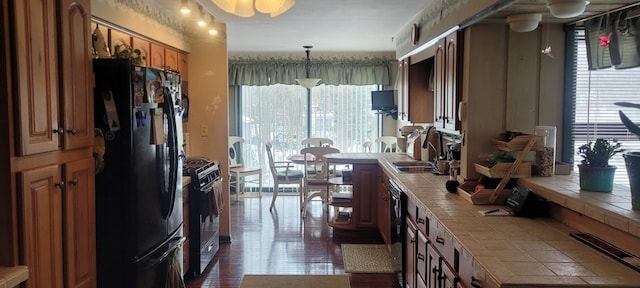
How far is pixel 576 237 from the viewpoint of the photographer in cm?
194

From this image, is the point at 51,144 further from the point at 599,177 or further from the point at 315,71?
the point at 315,71

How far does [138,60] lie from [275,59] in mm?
4631

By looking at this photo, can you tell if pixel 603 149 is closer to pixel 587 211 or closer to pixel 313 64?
pixel 587 211

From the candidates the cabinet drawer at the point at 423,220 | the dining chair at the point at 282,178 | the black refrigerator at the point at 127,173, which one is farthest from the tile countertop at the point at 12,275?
the dining chair at the point at 282,178

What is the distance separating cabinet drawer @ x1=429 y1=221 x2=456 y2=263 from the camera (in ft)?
6.90

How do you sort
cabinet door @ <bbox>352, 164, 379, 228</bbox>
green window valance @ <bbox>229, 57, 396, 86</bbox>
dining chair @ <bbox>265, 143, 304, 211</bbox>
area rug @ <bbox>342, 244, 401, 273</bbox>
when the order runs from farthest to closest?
green window valance @ <bbox>229, 57, 396, 86</bbox> → dining chair @ <bbox>265, 143, 304, 211</bbox> → cabinet door @ <bbox>352, 164, 379, 228</bbox> → area rug @ <bbox>342, 244, 401, 273</bbox>

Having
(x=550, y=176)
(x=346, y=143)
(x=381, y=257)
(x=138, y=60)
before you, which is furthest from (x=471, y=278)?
(x=346, y=143)

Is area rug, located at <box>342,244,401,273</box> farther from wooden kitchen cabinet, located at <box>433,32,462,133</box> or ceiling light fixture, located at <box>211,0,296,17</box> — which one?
ceiling light fixture, located at <box>211,0,296,17</box>

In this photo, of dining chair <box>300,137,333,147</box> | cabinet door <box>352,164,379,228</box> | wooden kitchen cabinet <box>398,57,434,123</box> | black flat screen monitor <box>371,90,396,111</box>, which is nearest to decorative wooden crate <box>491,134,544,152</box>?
wooden kitchen cabinet <box>398,57,434,123</box>

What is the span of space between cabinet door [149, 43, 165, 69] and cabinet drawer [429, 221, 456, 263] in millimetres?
2590

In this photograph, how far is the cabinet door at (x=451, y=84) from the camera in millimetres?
3074

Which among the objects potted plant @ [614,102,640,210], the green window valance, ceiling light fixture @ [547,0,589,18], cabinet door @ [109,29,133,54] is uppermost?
the green window valance

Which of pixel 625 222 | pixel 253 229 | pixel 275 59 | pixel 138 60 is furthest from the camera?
pixel 275 59

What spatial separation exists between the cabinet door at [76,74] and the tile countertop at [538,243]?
5.72 ft
